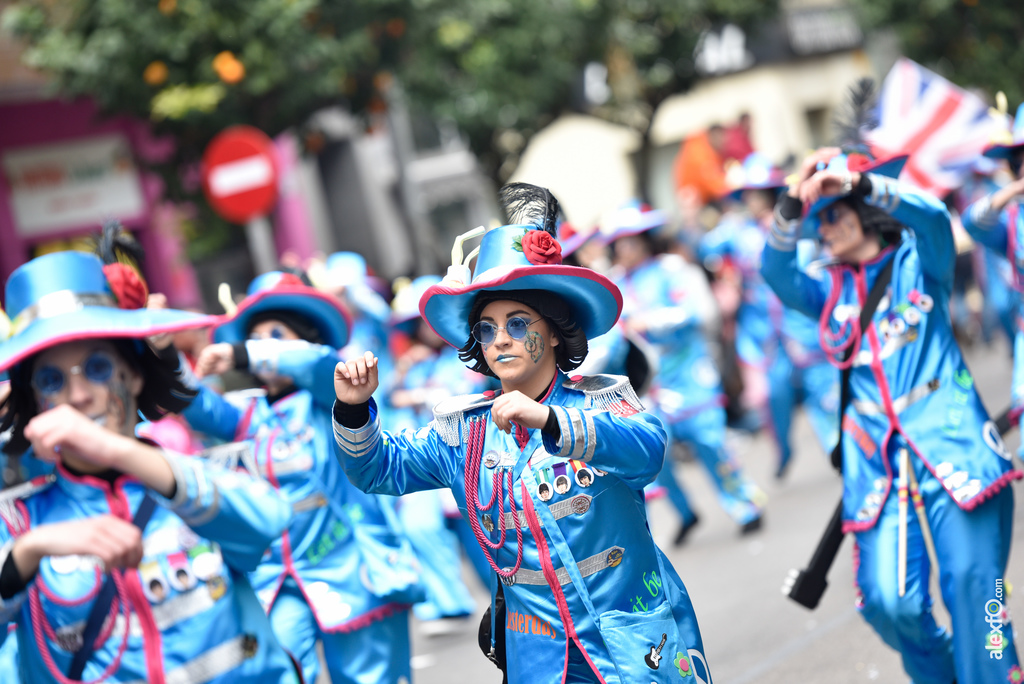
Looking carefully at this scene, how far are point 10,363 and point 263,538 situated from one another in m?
0.70

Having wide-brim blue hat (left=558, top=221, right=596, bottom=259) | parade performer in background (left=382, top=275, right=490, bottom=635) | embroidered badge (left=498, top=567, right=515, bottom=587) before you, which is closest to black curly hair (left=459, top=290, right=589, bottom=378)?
embroidered badge (left=498, top=567, right=515, bottom=587)

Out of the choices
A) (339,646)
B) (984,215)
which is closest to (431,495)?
(339,646)

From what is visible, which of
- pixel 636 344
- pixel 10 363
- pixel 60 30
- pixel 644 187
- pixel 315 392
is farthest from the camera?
pixel 644 187

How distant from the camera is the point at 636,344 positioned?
568cm

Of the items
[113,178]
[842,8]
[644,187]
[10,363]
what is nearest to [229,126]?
[113,178]

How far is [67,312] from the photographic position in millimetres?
2773

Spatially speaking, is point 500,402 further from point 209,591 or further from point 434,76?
point 434,76

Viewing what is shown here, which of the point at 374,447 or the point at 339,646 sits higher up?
the point at 374,447

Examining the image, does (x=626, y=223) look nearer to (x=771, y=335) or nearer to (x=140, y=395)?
(x=771, y=335)

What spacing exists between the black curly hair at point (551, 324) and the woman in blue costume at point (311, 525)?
1.40 metres

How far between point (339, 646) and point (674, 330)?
4543 millimetres

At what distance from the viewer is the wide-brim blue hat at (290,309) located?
4.89 meters

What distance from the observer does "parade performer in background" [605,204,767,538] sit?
8.15 metres

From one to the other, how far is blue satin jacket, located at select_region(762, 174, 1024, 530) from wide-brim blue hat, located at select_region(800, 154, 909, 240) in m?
0.16
